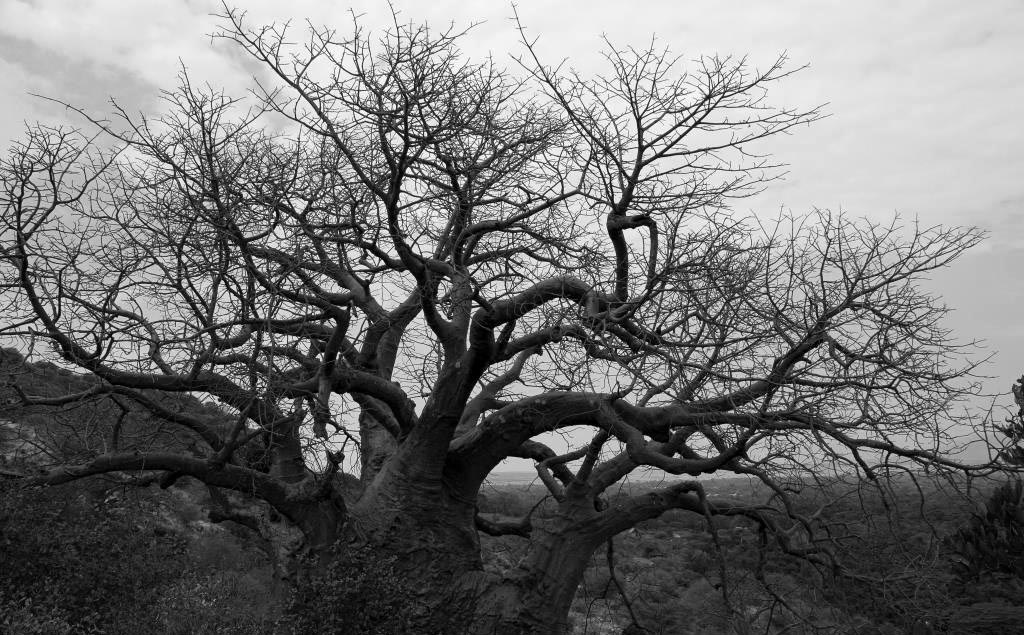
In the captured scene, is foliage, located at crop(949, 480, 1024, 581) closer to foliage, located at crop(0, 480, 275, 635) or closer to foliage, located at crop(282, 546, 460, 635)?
foliage, located at crop(282, 546, 460, 635)

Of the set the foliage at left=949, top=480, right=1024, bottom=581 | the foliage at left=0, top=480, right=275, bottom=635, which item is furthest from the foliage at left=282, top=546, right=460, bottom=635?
the foliage at left=949, top=480, right=1024, bottom=581

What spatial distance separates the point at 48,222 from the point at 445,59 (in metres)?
4.19

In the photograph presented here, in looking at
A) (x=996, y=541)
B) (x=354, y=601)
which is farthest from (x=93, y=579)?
(x=996, y=541)

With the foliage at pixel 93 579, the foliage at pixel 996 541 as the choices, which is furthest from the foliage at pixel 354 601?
the foliage at pixel 996 541

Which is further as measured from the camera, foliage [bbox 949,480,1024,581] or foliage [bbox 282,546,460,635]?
foliage [bbox 949,480,1024,581]

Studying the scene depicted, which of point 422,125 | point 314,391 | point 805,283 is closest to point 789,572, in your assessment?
point 805,283

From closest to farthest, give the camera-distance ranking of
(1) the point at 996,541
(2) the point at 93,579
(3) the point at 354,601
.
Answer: (3) the point at 354,601 < (2) the point at 93,579 < (1) the point at 996,541

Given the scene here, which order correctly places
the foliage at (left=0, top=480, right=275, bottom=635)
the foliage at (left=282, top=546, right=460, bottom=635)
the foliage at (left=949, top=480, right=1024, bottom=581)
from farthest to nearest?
1. the foliage at (left=949, top=480, right=1024, bottom=581)
2. the foliage at (left=0, top=480, right=275, bottom=635)
3. the foliage at (left=282, top=546, right=460, bottom=635)

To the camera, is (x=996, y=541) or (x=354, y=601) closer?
(x=354, y=601)

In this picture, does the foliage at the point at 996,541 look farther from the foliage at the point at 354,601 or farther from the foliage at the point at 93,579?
the foliage at the point at 93,579

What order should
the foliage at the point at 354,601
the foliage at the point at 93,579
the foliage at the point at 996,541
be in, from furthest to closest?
the foliage at the point at 996,541 → the foliage at the point at 93,579 → the foliage at the point at 354,601

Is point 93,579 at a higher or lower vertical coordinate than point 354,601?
higher

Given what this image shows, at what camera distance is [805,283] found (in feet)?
20.1

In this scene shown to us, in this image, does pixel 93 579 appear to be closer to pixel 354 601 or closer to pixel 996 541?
pixel 354 601
